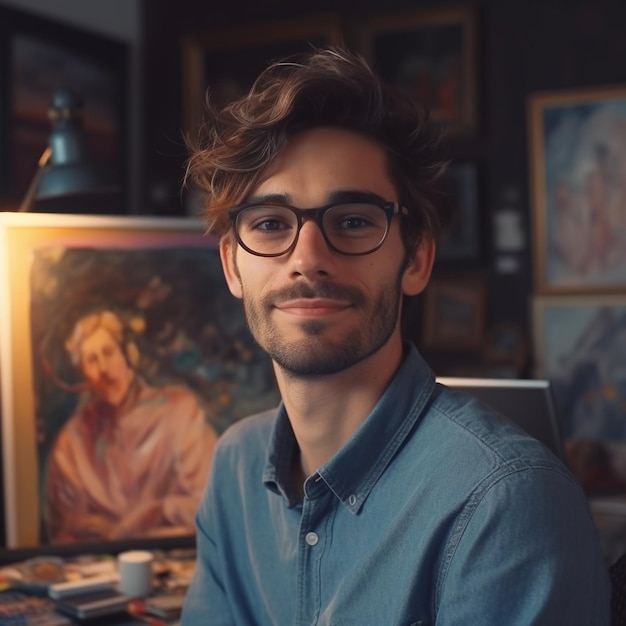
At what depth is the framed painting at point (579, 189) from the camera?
166 inches

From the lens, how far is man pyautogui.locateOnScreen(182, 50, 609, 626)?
1.15m

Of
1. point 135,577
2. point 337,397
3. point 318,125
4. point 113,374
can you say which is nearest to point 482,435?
point 337,397

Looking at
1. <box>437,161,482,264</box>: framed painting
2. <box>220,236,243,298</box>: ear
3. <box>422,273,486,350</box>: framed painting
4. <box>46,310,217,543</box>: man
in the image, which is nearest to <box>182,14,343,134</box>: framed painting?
<box>437,161,482,264</box>: framed painting

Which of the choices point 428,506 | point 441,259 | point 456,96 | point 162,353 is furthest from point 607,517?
point 456,96

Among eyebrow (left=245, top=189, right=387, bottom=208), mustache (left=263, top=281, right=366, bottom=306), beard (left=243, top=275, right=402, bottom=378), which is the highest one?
eyebrow (left=245, top=189, right=387, bottom=208)

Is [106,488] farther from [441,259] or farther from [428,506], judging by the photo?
[441,259]

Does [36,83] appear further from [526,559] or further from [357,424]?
[526,559]

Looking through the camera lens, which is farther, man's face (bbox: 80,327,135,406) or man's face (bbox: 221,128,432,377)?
man's face (bbox: 80,327,135,406)

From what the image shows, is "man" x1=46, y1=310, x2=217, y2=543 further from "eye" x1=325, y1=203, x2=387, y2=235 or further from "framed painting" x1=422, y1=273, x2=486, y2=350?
"framed painting" x1=422, y1=273, x2=486, y2=350

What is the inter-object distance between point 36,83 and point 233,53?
1189mm

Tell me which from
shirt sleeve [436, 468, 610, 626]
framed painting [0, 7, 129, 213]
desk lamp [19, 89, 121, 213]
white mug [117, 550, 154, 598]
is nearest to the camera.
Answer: shirt sleeve [436, 468, 610, 626]

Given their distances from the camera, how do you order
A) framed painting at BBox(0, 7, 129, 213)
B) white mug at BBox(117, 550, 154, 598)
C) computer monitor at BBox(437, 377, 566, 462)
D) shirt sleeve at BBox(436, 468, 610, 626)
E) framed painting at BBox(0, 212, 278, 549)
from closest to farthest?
shirt sleeve at BBox(436, 468, 610, 626) < computer monitor at BBox(437, 377, 566, 462) < white mug at BBox(117, 550, 154, 598) < framed painting at BBox(0, 212, 278, 549) < framed painting at BBox(0, 7, 129, 213)

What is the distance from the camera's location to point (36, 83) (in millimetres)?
4168

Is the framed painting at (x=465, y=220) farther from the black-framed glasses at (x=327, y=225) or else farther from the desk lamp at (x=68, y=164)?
the black-framed glasses at (x=327, y=225)
